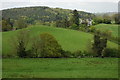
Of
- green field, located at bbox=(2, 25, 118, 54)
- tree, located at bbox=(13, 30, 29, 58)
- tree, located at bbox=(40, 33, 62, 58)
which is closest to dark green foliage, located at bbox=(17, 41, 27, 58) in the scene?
tree, located at bbox=(13, 30, 29, 58)

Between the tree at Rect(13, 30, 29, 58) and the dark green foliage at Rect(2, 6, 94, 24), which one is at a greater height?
the dark green foliage at Rect(2, 6, 94, 24)

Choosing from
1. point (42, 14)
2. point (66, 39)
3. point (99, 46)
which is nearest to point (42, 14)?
point (42, 14)

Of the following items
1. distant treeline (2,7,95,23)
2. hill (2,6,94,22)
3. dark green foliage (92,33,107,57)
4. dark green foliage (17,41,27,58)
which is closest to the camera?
dark green foliage (17,41,27,58)

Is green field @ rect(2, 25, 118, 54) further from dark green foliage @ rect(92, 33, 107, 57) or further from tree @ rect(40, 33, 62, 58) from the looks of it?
tree @ rect(40, 33, 62, 58)

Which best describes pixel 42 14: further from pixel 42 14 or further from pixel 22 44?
pixel 22 44

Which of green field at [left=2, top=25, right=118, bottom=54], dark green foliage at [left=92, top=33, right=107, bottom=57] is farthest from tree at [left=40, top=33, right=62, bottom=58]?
dark green foliage at [left=92, top=33, right=107, bottom=57]

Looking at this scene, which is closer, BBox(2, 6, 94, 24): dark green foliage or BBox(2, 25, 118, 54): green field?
BBox(2, 25, 118, 54): green field

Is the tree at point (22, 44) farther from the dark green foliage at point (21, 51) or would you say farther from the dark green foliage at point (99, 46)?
the dark green foliage at point (99, 46)

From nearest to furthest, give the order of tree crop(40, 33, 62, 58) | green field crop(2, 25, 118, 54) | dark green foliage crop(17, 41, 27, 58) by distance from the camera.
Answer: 1. tree crop(40, 33, 62, 58)
2. dark green foliage crop(17, 41, 27, 58)
3. green field crop(2, 25, 118, 54)

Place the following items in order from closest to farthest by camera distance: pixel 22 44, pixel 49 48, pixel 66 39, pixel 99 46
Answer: pixel 49 48, pixel 22 44, pixel 99 46, pixel 66 39

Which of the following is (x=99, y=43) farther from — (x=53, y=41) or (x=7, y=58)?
(x=7, y=58)

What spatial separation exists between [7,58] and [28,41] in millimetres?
3838

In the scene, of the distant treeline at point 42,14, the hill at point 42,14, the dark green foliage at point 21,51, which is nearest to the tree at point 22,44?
the dark green foliage at point 21,51

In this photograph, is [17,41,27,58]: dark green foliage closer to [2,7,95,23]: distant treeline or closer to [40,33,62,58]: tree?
[40,33,62,58]: tree
